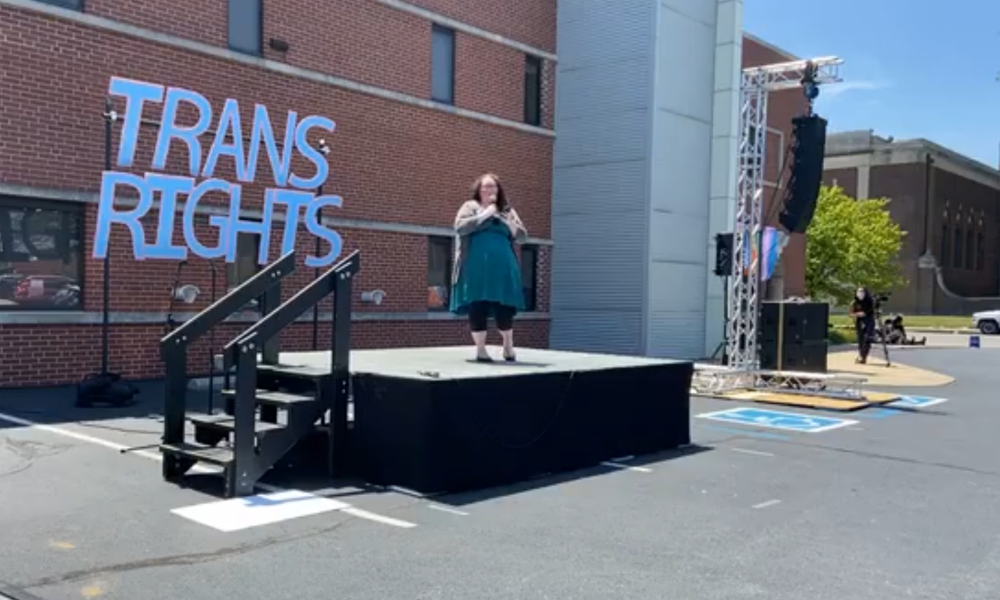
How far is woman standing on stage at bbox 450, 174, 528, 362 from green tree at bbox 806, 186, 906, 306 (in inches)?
1028

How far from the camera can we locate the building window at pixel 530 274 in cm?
1923

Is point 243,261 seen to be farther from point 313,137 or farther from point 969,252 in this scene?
point 969,252

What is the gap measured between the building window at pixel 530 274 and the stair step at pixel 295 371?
1204 centimetres

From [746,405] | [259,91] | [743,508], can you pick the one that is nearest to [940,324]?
[746,405]

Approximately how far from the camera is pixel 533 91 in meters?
19.3

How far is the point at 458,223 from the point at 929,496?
437 centimetres

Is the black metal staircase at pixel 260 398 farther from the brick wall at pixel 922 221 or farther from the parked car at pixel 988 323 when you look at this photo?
the brick wall at pixel 922 221

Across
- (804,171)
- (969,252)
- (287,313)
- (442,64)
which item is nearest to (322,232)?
(442,64)

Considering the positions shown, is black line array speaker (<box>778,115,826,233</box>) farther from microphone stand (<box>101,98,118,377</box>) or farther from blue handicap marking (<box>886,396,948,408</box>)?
microphone stand (<box>101,98,118,377</box>)

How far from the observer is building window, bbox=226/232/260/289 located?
13.5m

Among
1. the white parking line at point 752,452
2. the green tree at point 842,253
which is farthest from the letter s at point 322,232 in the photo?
the green tree at point 842,253

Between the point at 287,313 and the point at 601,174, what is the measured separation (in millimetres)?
13637

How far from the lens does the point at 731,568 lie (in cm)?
501

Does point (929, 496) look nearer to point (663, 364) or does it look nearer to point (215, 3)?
point (663, 364)
